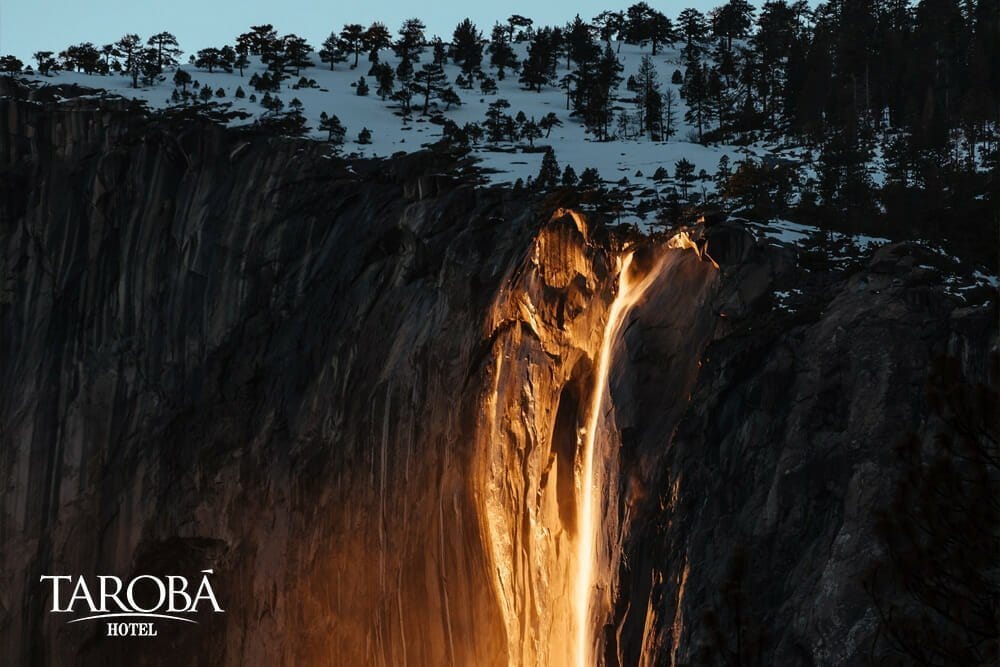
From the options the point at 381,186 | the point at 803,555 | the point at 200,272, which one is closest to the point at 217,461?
the point at 200,272

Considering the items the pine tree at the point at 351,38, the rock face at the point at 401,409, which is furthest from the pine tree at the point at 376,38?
the rock face at the point at 401,409

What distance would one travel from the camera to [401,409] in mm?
32531

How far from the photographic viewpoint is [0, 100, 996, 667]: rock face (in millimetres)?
19250

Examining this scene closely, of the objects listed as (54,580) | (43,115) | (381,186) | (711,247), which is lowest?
(54,580)

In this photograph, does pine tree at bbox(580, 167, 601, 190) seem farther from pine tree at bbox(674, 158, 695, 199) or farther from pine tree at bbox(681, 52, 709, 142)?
pine tree at bbox(681, 52, 709, 142)

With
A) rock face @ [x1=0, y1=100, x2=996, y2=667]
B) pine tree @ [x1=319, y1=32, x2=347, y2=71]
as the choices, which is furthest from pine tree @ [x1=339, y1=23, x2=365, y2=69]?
rock face @ [x1=0, y1=100, x2=996, y2=667]

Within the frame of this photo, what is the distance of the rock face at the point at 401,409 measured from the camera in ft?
63.2

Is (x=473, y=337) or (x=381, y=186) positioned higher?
(x=381, y=186)

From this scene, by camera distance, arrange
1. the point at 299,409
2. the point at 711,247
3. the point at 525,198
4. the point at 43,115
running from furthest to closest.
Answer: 1. the point at 43,115
2. the point at 299,409
3. the point at 525,198
4. the point at 711,247

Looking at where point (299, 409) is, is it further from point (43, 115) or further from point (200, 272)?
point (43, 115)

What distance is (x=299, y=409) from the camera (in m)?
36.0

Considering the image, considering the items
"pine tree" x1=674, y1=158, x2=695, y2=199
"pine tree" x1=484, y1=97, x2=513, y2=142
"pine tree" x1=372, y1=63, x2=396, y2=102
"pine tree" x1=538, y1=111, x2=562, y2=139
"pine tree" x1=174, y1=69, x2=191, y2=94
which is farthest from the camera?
"pine tree" x1=372, y1=63, x2=396, y2=102

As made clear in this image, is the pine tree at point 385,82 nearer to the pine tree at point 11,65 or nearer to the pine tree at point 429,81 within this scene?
the pine tree at point 429,81

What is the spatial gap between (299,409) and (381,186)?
23.7ft
